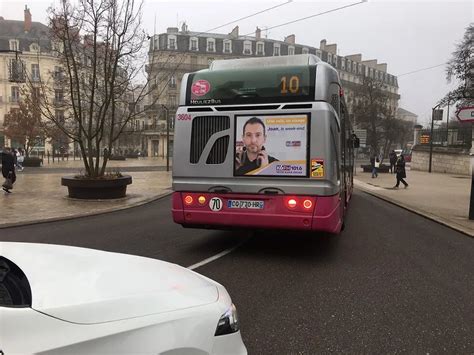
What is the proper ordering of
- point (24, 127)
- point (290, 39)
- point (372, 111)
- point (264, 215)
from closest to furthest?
point (264, 215)
point (24, 127)
point (372, 111)
point (290, 39)

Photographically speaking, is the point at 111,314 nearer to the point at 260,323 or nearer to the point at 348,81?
the point at 260,323

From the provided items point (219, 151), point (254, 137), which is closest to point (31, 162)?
point (219, 151)

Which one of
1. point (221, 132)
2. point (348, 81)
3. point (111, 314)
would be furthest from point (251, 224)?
point (348, 81)

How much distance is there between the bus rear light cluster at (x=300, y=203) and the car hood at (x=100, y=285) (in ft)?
11.7

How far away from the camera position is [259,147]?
646 cm

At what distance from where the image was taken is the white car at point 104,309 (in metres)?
1.78

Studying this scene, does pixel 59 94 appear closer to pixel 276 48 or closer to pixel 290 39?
pixel 276 48

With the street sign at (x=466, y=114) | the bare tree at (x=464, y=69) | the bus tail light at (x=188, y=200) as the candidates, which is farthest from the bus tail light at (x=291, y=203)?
the bare tree at (x=464, y=69)

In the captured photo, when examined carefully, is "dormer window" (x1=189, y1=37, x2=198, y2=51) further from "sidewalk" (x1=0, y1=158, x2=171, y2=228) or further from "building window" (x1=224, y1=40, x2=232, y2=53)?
"sidewalk" (x1=0, y1=158, x2=171, y2=228)

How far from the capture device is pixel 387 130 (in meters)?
41.0

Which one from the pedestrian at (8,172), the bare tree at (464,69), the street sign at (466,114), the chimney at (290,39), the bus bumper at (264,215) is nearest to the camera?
the bus bumper at (264,215)

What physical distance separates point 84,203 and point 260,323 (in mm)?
10442

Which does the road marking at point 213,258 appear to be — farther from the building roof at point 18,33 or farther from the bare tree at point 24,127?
the building roof at point 18,33

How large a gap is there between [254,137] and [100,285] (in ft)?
15.0
